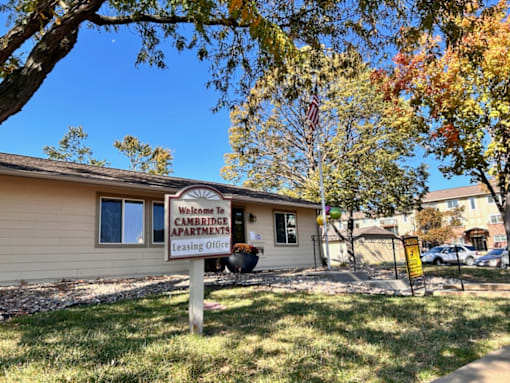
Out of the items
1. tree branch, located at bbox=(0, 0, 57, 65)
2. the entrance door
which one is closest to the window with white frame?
the entrance door

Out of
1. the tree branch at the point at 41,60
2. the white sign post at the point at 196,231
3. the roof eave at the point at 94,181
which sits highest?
the tree branch at the point at 41,60

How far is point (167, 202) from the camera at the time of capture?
338 cm

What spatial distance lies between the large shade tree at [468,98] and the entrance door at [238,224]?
6.52 m

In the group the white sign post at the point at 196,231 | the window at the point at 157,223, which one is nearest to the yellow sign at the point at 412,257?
the white sign post at the point at 196,231

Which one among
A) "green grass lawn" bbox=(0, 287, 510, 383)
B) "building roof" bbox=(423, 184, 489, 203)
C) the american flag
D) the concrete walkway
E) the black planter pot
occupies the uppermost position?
"building roof" bbox=(423, 184, 489, 203)

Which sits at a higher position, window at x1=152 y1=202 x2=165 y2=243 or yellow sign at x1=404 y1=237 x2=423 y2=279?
window at x1=152 y1=202 x2=165 y2=243

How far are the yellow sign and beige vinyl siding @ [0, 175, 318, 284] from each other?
17.9 feet

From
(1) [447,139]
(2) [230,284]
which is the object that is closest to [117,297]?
(2) [230,284]

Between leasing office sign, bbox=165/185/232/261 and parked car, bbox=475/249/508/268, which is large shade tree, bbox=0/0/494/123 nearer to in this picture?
leasing office sign, bbox=165/185/232/261

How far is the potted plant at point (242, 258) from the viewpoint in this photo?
29.9 ft

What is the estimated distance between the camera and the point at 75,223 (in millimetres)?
8250

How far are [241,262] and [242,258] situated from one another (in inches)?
4.9

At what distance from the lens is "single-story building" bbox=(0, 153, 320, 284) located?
7.43 meters

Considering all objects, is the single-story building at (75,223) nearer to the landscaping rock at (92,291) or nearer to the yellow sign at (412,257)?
the landscaping rock at (92,291)
